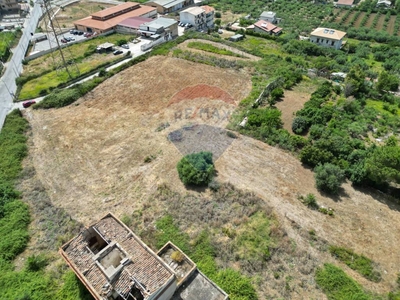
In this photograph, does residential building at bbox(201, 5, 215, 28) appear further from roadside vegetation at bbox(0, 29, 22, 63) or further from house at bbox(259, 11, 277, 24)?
roadside vegetation at bbox(0, 29, 22, 63)

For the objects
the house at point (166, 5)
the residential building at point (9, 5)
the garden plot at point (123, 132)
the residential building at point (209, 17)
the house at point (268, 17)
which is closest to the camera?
the garden plot at point (123, 132)

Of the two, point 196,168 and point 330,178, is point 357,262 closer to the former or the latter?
point 330,178

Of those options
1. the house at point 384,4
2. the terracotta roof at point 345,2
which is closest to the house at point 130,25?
the terracotta roof at point 345,2

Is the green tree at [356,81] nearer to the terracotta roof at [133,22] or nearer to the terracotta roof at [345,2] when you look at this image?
the terracotta roof at [133,22]

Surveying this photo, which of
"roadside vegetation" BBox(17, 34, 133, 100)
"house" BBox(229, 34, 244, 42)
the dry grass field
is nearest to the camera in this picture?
the dry grass field


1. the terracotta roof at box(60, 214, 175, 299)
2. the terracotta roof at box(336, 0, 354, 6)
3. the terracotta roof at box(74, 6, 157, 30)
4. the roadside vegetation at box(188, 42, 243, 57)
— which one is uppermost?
the terracotta roof at box(60, 214, 175, 299)

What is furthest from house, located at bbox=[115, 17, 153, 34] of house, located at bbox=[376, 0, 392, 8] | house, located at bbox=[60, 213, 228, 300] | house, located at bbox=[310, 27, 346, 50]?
house, located at bbox=[376, 0, 392, 8]
